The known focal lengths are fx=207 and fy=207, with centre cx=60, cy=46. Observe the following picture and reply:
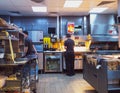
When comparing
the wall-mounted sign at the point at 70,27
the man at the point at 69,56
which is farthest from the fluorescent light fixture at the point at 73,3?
the wall-mounted sign at the point at 70,27

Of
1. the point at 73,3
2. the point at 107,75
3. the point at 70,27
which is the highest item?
the point at 73,3

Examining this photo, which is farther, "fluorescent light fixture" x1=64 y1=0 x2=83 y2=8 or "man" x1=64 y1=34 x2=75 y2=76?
"man" x1=64 y1=34 x2=75 y2=76

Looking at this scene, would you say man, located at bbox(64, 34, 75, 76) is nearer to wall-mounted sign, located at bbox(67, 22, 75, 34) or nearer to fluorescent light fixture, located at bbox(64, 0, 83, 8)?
wall-mounted sign, located at bbox(67, 22, 75, 34)

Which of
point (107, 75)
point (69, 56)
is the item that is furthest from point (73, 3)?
point (107, 75)

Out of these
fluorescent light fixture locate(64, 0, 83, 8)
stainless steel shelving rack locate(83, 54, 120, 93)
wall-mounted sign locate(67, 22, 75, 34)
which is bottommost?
stainless steel shelving rack locate(83, 54, 120, 93)

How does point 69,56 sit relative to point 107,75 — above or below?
above

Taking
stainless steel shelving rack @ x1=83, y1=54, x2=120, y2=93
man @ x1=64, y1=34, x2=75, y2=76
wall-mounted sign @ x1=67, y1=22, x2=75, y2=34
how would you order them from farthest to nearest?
wall-mounted sign @ x1=67, y1=22, x2=75, y2=34
man @ x1=64, y1=34, x2=75, y2=76
stainless steel shelving rack @ x1=83, y1=54, x2=120, y2=93

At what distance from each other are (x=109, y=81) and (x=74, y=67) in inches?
179

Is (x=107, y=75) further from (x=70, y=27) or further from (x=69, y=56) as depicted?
(x=70, y=27)

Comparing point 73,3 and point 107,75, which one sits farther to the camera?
point 73,3

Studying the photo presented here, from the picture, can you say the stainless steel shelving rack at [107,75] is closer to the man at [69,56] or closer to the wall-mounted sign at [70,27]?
the man at [69,56]

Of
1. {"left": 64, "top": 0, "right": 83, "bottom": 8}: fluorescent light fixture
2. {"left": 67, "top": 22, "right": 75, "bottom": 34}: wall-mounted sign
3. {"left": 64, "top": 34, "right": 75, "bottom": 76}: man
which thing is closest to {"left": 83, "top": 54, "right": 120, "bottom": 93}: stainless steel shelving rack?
{"left": 64, "top": 0, "right": 83, "bottom": 8}: fluorescent light fixture

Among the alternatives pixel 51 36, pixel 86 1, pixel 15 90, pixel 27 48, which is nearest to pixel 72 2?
pixel 86 1

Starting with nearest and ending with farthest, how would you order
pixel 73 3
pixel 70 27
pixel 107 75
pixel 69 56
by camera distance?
pixel 107 75 < pixel 73 3 < pixel 69 56 < pixel 70 27
